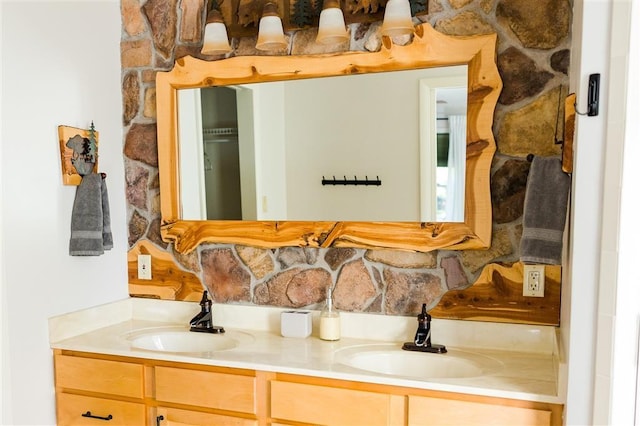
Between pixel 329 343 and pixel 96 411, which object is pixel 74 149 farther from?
pixel 329 343

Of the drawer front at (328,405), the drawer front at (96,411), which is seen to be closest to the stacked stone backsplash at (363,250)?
the drawer front at (328,405)

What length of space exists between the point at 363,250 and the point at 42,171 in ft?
4.39

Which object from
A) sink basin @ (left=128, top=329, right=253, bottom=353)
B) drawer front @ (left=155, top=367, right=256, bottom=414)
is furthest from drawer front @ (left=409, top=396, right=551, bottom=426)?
sink basin @ (left=128, top=329, right=253, bottom=353)

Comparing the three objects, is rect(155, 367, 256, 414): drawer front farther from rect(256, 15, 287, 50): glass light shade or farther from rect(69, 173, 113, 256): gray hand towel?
rect(256, 15, 287, 50): glass light shade

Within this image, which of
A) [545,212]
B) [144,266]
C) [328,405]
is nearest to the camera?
[545,212]

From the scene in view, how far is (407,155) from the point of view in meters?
2.09

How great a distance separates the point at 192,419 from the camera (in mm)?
1955

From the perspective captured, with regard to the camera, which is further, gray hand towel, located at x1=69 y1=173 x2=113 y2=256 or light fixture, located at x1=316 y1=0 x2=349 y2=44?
gray hand towel, located at x1=69 y1=173 x2=113 y2=256

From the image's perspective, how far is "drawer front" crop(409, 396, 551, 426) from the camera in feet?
5.12

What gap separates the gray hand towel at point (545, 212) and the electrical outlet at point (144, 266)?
5.61 feet

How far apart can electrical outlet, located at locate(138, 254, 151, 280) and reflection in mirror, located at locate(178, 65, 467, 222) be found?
0.30 meters

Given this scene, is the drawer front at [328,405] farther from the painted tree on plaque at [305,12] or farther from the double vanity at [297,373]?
the painted tree on plaque at [305,12]

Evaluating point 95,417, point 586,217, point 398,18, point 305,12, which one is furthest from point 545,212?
point 95,417

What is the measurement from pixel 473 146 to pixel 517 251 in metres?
0.43
